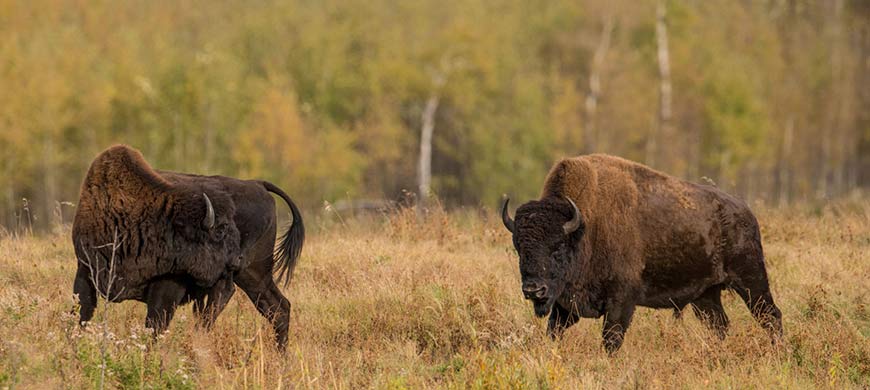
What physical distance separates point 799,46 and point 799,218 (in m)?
64.8

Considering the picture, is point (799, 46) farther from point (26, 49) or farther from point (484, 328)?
point (484, 328)

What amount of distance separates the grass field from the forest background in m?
32.9

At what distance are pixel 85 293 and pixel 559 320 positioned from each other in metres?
3.90

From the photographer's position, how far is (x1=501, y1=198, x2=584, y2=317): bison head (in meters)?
7.87

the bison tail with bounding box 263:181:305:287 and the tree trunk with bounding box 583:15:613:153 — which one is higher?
the bison tail with bounding box 263:181:305:287

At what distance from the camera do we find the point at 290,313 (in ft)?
30.4

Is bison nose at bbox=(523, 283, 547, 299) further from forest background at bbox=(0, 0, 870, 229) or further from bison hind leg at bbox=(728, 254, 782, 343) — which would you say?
forest background at bbox=(0, 0, 870, 229)

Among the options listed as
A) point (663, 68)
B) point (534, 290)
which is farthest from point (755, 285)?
point (663, 68)

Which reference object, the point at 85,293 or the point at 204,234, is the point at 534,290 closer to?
the point at 204,234

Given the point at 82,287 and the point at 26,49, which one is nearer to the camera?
the point at 82,287

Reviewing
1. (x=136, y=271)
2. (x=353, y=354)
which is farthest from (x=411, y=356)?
(x=136, y=271)

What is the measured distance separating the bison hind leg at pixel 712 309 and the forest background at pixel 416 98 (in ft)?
114

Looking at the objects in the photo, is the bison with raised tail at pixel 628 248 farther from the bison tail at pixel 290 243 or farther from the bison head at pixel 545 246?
the bison tail at pixel 290 243

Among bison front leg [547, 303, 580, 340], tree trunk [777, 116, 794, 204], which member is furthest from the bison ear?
tree trunk [777, 116, 794, 204]
